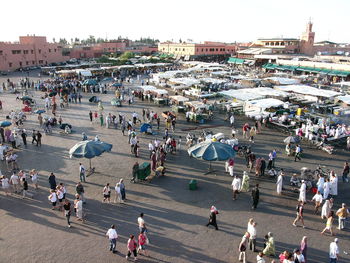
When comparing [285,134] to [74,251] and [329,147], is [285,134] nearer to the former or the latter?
[329,147]

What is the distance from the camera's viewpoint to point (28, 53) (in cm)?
6328

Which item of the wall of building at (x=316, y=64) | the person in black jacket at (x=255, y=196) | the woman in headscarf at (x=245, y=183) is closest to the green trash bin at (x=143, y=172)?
the woman in headscarf at (x=245, y=183)

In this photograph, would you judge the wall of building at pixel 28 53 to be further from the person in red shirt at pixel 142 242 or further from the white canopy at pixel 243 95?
the person in red shirt at pixel 142 242

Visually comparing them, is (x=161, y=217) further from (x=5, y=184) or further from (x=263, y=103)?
(x=263, y=103)

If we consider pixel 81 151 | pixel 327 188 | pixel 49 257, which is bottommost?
pixel 49 257

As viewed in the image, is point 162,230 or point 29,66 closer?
point 162,230

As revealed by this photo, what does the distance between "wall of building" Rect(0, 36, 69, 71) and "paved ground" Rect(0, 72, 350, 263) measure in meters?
51.8

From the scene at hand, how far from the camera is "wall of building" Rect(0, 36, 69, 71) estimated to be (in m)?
58.2

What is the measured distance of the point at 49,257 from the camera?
836 cm

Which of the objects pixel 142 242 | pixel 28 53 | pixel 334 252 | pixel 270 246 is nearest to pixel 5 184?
pixel 142 242

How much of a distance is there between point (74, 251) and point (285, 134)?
618 inches

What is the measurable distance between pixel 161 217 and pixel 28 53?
6449 cm

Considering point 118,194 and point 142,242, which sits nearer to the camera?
point 142,242

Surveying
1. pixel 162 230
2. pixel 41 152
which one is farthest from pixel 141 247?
pixel 41 152
